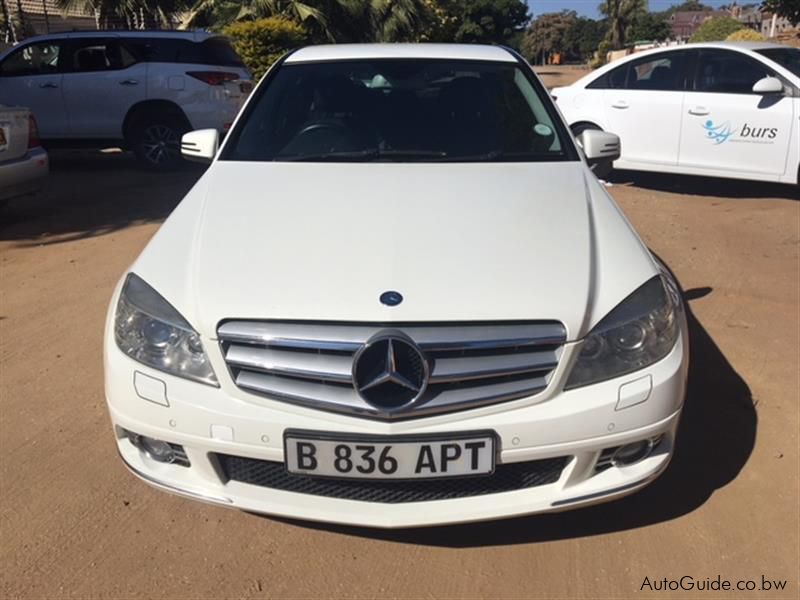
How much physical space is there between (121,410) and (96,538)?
0.53 m

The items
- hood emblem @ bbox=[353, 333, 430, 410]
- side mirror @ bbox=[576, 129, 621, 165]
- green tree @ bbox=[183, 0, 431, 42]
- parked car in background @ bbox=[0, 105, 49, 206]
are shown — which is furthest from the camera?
green tree @ bbox=[183, 0, 431, 42]

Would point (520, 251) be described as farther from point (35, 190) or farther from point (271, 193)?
point (35, 190)

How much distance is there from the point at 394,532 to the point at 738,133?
638 centimetres

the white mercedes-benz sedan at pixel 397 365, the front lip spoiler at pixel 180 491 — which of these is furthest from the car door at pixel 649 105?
the front lip spoiler at pixel 180 491

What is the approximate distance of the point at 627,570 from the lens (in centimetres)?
263

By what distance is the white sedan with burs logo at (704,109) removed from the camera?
7.54 m

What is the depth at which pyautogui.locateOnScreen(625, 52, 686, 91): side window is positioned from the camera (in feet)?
27.2

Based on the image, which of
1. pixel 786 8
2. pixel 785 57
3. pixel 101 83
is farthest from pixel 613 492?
pixel 786 8

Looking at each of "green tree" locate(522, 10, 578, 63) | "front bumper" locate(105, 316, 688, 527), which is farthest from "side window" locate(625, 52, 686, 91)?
"green tree" locate(522, 10, 578, 63)

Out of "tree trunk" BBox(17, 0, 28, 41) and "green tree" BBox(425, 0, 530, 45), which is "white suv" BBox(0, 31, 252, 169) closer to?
"tree trunk" BBox(17, 0, 28, 41)

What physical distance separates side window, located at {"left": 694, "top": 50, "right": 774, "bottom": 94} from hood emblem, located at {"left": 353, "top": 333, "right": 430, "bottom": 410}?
671 cm

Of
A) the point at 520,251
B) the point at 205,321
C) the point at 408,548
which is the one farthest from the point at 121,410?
the point at 520,251

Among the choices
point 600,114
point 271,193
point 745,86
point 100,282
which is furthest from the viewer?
point 600,114

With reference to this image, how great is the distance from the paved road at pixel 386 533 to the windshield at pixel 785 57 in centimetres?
407
